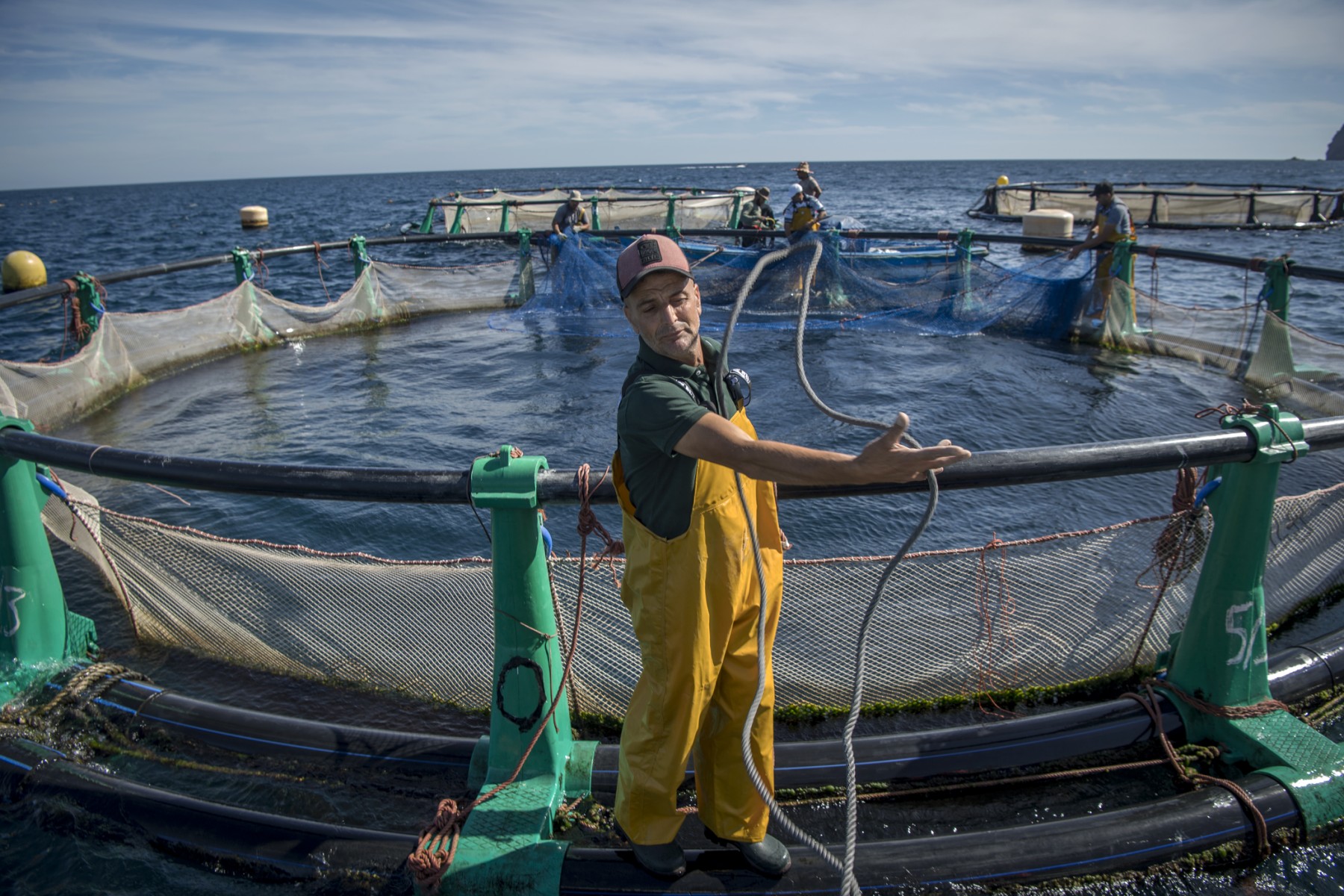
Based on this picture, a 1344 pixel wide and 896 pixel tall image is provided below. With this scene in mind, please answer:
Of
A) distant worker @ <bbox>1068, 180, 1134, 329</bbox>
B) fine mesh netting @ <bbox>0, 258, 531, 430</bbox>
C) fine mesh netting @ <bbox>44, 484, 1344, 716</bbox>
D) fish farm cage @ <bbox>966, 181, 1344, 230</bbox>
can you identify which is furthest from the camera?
fish farm cage @ <bbox>966, 181, 1344, 230</bbox>

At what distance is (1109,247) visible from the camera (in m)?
11.9

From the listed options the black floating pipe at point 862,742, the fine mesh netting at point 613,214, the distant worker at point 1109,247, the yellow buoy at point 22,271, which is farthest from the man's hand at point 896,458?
the fine mesh netting at point 613,214

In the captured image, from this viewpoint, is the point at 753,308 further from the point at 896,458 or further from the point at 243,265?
the point at 896,458

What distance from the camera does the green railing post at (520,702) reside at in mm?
2613

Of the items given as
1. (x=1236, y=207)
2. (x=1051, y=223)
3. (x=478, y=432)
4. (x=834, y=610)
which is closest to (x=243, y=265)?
(x=478, y=432)

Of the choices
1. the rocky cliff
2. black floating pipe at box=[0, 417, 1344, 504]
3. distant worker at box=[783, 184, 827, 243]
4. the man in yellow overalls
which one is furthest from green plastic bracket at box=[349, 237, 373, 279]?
the rocky cliff

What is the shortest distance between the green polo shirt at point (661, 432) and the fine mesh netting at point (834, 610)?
1.02 m

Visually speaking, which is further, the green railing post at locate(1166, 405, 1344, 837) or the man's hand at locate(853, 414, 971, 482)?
the green railing post at locate(1166, 405, 1344, 837)

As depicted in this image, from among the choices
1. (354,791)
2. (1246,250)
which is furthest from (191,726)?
(1246,250)

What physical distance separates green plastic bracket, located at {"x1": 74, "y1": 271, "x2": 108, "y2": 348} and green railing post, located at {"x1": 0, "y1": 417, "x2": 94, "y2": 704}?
7833 millimetres

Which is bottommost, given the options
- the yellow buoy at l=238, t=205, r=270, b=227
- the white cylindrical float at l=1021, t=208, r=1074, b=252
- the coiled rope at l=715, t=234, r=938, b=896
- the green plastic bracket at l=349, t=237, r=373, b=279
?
the coiled rope at l=715, t=234, r=938, b=896

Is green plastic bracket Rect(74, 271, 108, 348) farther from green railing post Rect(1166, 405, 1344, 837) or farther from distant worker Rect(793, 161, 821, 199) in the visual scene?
green railing post Rect(1166, 405, 1344, 837)

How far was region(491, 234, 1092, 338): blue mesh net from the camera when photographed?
13406mm

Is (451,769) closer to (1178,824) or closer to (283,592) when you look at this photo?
(283,592)
